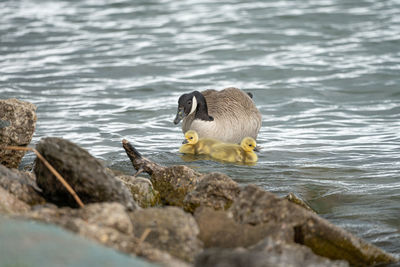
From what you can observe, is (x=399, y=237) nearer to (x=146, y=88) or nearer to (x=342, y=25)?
(x=146, y=88)

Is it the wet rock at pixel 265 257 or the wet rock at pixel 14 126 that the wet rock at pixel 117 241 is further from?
the wet rock at pixel 14 126

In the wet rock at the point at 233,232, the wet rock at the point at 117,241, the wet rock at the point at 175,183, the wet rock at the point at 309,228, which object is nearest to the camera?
the wet rock at the point at 117,241

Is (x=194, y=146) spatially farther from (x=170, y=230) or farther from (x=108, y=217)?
(x=108, y=217)

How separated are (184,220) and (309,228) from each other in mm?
833

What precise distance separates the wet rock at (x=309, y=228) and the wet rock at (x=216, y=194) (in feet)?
1.81

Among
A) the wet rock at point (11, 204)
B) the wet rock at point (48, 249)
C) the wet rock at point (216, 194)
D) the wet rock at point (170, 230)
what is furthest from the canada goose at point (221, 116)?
the wet rock at point (48, 249)

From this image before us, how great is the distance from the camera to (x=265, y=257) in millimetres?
2840

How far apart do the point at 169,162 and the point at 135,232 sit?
14.6ft

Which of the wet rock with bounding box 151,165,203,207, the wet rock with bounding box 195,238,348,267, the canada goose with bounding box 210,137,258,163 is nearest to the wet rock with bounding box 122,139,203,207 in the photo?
the wet rock with bounding box 151,165,203,207

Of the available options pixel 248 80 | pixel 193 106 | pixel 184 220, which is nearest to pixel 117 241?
pixel 184 220

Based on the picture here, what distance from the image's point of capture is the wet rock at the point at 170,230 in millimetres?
3480

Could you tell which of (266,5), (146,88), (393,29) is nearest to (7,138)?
(146,88)

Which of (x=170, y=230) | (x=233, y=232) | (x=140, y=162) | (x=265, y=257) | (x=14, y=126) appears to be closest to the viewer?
(x=265, y=257)

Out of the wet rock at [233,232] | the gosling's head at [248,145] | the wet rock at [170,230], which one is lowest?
the gosling's head at [248,145]
